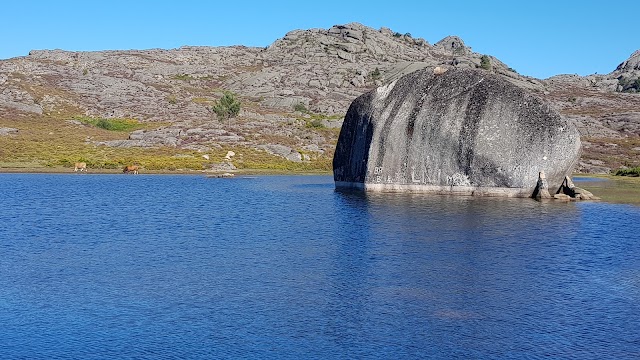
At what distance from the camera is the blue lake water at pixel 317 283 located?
23.3 meters

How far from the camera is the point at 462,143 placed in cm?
7738

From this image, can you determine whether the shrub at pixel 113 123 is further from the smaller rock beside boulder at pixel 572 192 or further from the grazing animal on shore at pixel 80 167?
the smaller rock beside boulder at pixel 572 192

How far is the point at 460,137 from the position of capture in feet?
254

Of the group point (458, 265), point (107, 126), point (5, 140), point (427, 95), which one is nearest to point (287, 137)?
point (107, 126)

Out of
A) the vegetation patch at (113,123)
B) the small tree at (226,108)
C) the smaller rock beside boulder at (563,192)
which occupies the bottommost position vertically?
the smaller rock beside boulder at (563,192)

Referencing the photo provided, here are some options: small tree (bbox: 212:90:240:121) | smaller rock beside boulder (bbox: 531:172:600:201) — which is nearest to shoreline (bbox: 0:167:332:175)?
smaller rock beside boulder (bbox: 531:172:600:201)

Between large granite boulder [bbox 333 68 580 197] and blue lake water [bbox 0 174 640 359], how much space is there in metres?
13.4

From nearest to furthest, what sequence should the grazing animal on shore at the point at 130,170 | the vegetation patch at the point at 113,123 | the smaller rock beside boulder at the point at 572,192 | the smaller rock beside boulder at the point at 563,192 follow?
the smaller rock beside boulder at the point at 563,192
the smaller rock beside boulder at the point at 572,192
the grazing animal on shore at the point at 130,170
the vegetation patch at the point at 113,123

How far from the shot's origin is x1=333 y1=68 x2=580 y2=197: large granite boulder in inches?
2940

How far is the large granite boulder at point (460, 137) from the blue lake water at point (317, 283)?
13.4 metres

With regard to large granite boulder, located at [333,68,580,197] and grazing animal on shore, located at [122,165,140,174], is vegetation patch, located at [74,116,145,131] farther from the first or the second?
large granite boulder, located at [333,68,580,197]

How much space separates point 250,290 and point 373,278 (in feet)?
22.1

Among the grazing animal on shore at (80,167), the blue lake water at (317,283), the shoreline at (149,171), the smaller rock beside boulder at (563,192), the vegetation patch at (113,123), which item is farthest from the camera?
the vegetation patch at (113,123)

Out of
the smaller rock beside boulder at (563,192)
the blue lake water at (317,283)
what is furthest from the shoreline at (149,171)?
the smaller rock beside boulder at (563,192)
